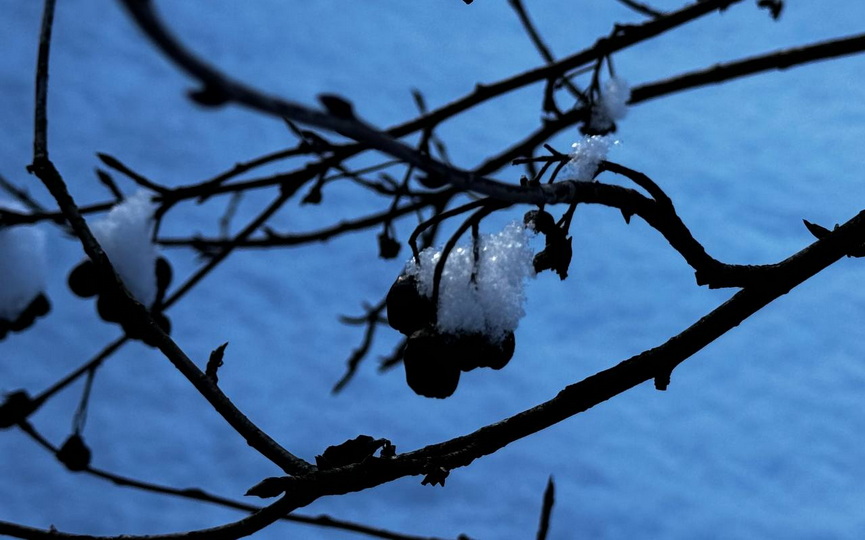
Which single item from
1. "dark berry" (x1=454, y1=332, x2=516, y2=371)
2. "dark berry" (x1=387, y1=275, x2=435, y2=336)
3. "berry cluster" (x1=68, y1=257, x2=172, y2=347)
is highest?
"berry cluster" (x1=68, y1=257, x2=172, y2=347)

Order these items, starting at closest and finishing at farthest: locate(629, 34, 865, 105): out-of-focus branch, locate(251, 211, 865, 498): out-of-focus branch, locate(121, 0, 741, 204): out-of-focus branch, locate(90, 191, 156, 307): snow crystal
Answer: locate(121, 0, 741, 204): out-of-focus branch
locate(251, 211, 865, 498): out-of-focus branch
locate(629, 34, 865, 105): out-of-focus branch
locate(90, 191, 156, 307): snow crystal

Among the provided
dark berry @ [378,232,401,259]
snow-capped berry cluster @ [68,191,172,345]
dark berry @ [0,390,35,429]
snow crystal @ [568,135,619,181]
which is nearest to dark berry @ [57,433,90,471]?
dark berry @ [0,390,35,429]

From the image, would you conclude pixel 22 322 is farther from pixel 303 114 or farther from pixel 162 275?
pixel 303 114

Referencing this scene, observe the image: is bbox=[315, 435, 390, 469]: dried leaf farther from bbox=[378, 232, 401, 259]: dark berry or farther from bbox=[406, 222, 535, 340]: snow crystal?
bbox=[378, 232, 401, 259]: dark berry

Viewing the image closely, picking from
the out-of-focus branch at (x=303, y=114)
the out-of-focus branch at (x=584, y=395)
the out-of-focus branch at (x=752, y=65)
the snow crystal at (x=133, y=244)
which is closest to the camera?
the out-of-focus branch at (x=303, y=114)

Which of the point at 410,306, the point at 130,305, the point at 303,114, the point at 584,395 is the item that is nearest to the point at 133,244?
the point at 130,305

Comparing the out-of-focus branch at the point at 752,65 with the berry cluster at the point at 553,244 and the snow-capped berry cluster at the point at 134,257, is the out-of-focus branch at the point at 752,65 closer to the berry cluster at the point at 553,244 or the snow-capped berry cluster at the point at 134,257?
the berry cluster at the point at 553,244

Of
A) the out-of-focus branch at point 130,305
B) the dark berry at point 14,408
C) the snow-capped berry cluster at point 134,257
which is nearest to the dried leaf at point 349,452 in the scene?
the out-of-focus branch at point 130,305

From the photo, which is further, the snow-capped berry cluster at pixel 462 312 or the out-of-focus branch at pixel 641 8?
the out-of-focus branch at pixel 641 8
